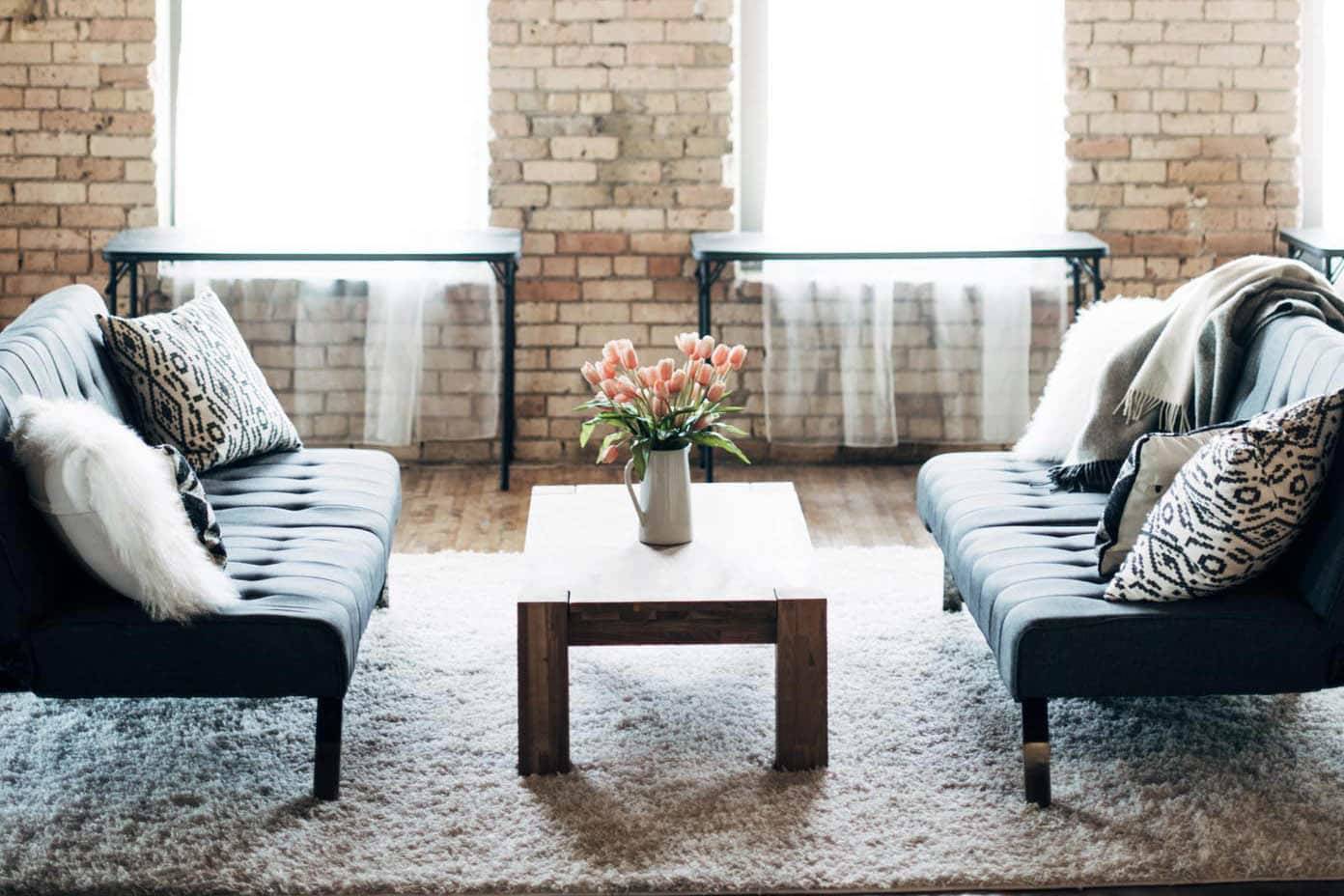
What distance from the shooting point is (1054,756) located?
3.35m

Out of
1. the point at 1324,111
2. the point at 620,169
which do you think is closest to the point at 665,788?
the point at 620,169

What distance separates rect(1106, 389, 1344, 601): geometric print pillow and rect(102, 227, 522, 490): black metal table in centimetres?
249

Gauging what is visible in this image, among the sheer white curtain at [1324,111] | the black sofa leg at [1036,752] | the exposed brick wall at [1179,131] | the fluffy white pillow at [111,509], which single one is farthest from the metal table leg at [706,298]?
the fluffy white pillow at [111,509]

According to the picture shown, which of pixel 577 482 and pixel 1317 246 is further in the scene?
pixel 577 482

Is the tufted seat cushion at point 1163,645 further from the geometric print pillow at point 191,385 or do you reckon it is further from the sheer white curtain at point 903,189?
the sheer white curtain at point 903,189

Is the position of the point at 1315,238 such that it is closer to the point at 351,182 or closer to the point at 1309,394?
the point at 1309,394

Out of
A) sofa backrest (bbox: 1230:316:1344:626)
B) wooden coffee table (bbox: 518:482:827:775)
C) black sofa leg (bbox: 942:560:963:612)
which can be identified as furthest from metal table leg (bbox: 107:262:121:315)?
sofa backrest (bbox: 1230:316:1344:626)

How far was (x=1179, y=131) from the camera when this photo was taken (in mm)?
5520

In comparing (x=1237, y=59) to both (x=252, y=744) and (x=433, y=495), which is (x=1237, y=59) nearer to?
(x=433, y=495)

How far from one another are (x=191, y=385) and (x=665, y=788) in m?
1.48

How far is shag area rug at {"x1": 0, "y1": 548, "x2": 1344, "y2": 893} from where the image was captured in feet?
9.61

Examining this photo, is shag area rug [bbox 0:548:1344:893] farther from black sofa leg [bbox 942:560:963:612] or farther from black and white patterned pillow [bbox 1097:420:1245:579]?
black and white patterned pillow [bbox 1097:420:1245:579]

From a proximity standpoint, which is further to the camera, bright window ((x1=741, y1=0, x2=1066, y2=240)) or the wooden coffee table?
bright window ((x1=741, y1=0, x2=1066, y2=240))

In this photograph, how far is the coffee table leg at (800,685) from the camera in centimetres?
323
